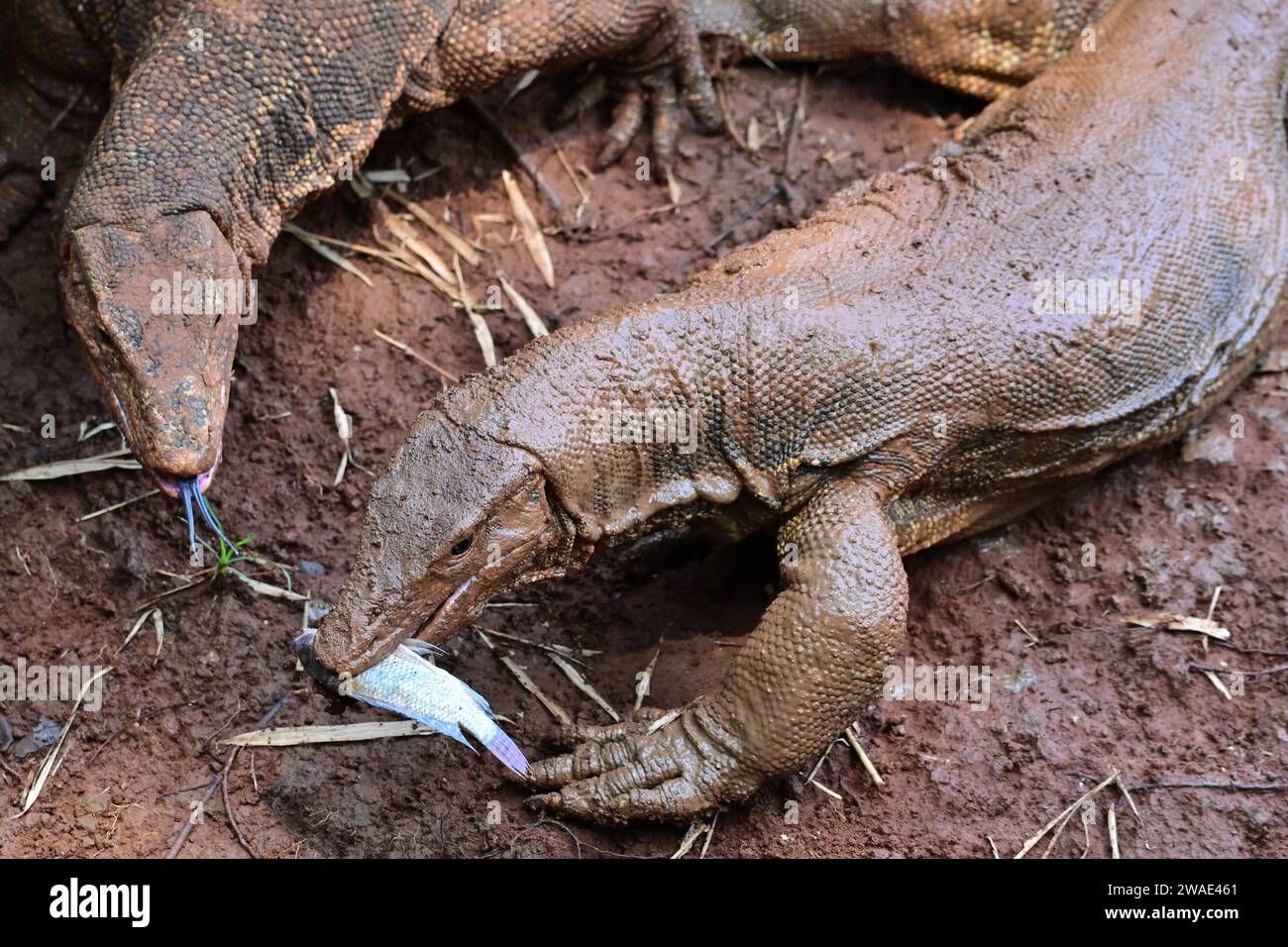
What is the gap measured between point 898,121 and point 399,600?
13.2ft

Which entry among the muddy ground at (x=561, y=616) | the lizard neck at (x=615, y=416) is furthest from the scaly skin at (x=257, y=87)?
the lizard neck at (x=615, y=416)

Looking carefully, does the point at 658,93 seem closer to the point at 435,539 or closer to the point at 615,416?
the point at 615,416

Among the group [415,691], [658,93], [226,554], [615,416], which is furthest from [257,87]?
[415,691]

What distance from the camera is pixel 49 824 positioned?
16.0 feet

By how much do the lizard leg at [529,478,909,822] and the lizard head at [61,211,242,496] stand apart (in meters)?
1.74

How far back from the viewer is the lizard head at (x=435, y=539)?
431 centimetres

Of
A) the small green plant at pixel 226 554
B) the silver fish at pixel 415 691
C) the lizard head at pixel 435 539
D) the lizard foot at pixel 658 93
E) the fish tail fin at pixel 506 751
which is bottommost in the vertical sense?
the small green plant at pixel 226 554

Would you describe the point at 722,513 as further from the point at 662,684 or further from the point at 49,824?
the point at 49,824

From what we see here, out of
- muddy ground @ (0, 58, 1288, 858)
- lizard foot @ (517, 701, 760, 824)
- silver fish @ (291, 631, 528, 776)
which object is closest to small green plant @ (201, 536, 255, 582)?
muddy ground @ (0, 58, 1288, 858)

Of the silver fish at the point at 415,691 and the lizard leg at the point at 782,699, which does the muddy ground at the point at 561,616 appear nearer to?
the lizard leg at the point at 782,699

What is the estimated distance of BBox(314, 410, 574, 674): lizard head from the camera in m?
4.31

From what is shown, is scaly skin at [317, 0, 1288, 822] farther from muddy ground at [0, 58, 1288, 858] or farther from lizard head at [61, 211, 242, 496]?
lizard head at [61, 211, 242, 496]

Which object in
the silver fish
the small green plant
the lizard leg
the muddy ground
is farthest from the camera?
the small green plant

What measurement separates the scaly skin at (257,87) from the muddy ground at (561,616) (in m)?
0.54
